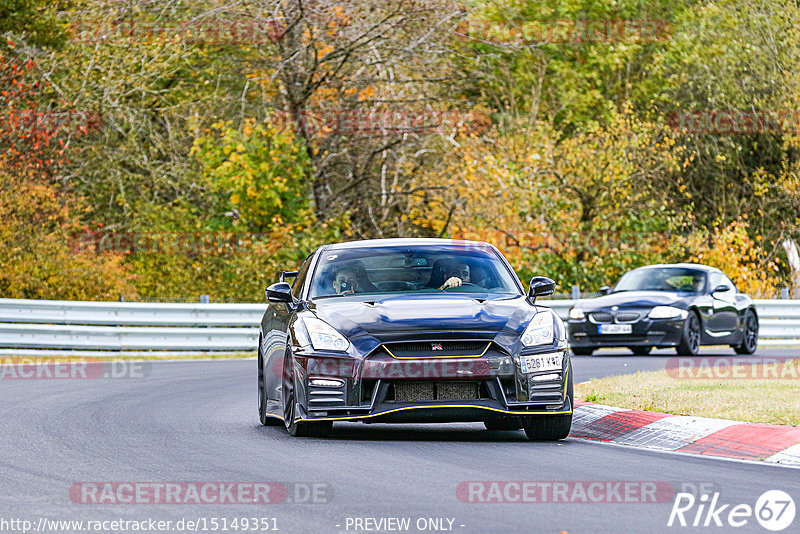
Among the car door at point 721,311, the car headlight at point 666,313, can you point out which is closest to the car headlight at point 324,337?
the car headlight at point 666,313

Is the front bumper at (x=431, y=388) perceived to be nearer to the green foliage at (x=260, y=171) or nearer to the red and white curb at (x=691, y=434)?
the red and white curb at (x=691, y=434)

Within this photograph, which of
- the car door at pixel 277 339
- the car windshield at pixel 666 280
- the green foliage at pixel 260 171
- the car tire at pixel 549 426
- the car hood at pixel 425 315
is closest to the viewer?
the car hood at pixel 425 315

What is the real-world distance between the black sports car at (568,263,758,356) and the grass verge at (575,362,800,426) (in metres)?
6.05

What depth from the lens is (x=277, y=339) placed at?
1198 centimetres

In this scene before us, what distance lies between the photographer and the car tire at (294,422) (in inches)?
440

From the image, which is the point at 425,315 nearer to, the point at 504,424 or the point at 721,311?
the point at 504,424

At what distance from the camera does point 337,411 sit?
10.7 m

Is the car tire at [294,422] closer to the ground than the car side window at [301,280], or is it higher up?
closer to the ground

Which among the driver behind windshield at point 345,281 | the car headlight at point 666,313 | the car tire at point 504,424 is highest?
the driver behind windshield at point 345,281

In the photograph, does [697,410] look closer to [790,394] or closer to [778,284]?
[790,394]

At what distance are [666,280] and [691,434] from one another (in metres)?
13.7

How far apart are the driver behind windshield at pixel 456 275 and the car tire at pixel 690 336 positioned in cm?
1114

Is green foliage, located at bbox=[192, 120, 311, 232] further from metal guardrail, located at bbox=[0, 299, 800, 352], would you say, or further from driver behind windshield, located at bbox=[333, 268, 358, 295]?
driver behind windshield, located at bbox=[333, 268, 358, 295]

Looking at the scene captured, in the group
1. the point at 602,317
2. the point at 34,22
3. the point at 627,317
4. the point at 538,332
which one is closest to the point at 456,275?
the point at 538,332
